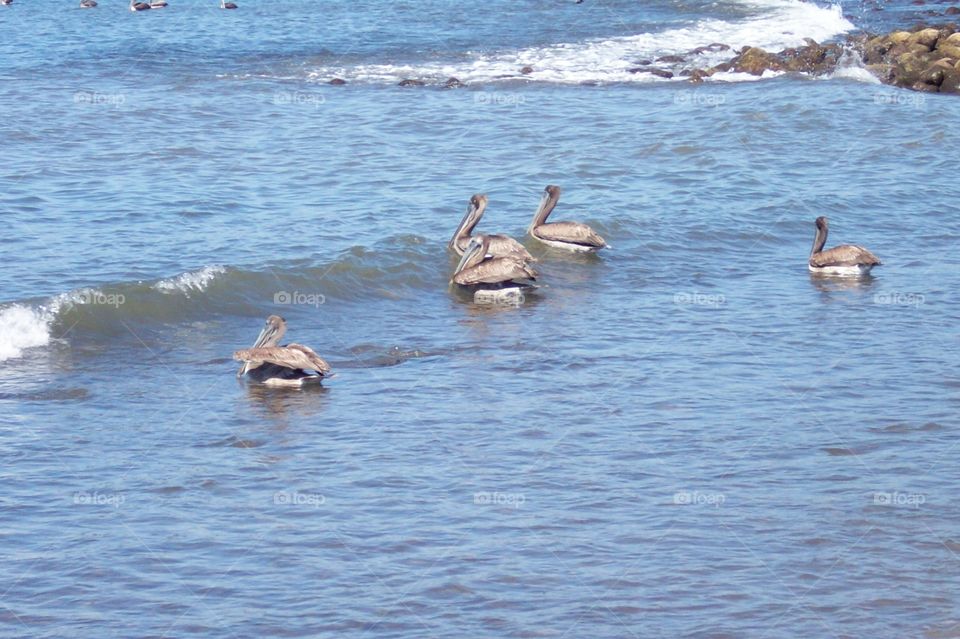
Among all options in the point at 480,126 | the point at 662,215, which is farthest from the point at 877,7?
the point at 662,215

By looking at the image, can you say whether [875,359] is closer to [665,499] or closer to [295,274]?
[665,499]

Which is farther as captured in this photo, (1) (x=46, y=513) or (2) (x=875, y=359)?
(2) (x=875, y=359)

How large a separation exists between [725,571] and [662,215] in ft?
32.5

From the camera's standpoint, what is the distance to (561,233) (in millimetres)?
16344

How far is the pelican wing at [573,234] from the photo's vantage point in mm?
16188

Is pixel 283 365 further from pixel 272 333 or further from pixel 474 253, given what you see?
pixel 474 253

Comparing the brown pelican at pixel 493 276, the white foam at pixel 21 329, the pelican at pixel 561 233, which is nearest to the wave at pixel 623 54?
the pelican at pixel 561 233

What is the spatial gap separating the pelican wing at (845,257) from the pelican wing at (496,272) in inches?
129

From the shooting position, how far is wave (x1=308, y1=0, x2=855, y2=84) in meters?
27.7

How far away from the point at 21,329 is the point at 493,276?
189 inches

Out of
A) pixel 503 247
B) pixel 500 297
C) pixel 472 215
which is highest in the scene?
pixel 472 215

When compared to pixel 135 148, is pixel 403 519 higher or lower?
lower

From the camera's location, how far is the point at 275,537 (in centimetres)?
870

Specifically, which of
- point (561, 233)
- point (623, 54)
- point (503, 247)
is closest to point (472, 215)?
point (503, 247)
